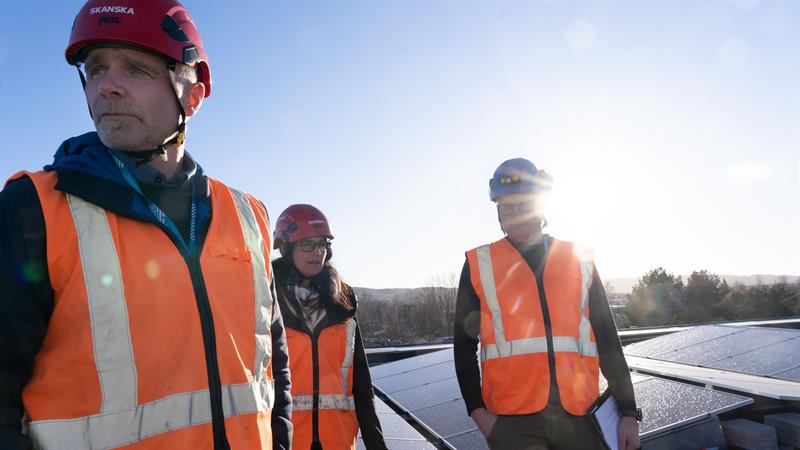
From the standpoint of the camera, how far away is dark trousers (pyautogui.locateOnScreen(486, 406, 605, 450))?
3.28 metres

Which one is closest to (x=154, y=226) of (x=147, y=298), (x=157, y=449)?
(x=147, y=298)

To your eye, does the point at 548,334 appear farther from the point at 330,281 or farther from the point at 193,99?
the point at 193,99

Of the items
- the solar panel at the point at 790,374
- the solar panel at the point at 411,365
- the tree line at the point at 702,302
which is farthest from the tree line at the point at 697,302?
the solar panel at the point at 790,374

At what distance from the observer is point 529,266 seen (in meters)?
3.77

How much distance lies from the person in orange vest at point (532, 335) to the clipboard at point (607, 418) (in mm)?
71

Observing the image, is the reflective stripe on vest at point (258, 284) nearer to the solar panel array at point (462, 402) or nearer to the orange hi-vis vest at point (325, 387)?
the orange hi-vis vest at point (325, 387)

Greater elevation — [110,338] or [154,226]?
[154,226]

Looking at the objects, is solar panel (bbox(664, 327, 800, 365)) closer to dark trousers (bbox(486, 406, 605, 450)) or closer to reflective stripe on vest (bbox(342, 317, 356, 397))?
dark trousers (bbox(486, 406, 605, 450))

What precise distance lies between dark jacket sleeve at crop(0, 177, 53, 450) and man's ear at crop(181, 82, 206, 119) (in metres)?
0.76

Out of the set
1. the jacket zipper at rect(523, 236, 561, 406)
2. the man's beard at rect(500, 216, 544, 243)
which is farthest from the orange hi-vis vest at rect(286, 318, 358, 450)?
the man's beard at rect(500, 216, 544, 243)

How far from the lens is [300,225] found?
4.16 m

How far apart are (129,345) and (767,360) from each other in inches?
267

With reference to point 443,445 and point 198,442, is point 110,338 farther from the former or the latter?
point 443,445

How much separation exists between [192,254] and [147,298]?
0.80 ft
